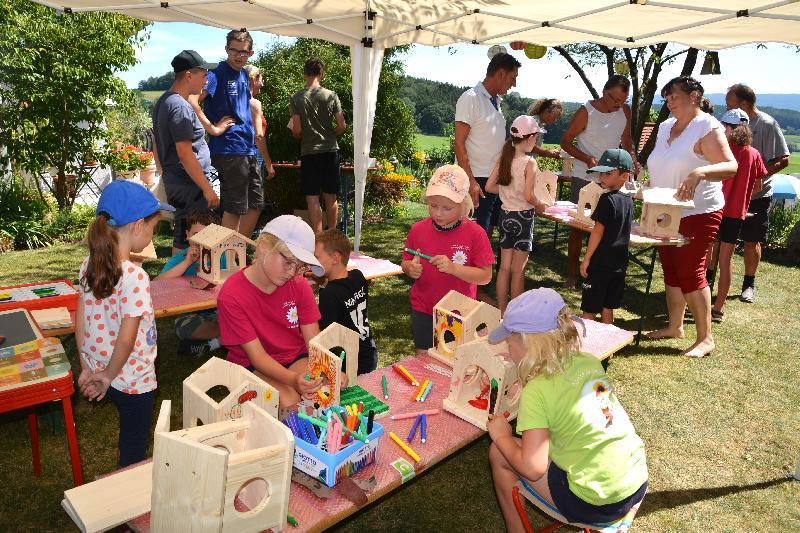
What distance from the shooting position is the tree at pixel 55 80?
8703 millimetres

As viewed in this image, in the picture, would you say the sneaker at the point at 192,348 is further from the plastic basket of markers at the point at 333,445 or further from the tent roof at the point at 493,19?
the tent roof at the point at 493,19

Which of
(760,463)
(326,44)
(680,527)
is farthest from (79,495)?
(326,44)

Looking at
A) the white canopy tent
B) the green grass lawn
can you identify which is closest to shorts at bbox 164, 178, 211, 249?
the green grass lawn

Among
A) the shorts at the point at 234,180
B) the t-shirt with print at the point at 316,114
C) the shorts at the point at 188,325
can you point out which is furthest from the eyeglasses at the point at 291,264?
the t-shirt with print at the point at 316,114

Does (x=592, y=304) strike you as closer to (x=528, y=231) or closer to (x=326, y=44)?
(x=528, y=231)

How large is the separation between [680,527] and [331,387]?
2336 mm

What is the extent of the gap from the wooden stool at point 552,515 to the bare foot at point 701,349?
354 cm

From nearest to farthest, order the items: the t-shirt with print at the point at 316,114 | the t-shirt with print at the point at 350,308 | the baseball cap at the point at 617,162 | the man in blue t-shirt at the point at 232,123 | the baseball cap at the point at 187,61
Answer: the t-shirt with print at the point at 350,308 < the baseball cap at the point at 617,162 < the baseball cap at the point at 187,61 < the man in blue t-shirt at the point at 232,123 < the t-shirt with print at the point at 316,114

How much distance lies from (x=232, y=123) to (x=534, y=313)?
4.70 m

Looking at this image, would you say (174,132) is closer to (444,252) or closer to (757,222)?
(444,252)

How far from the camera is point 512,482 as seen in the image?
2.77 m

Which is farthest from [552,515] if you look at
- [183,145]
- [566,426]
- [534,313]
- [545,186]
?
[545,186]

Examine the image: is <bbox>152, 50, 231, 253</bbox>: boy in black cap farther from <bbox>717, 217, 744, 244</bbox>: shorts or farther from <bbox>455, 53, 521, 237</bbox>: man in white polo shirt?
<bbox>717, 217, 744, 244</bbox>: shorts

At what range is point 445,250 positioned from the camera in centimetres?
413
